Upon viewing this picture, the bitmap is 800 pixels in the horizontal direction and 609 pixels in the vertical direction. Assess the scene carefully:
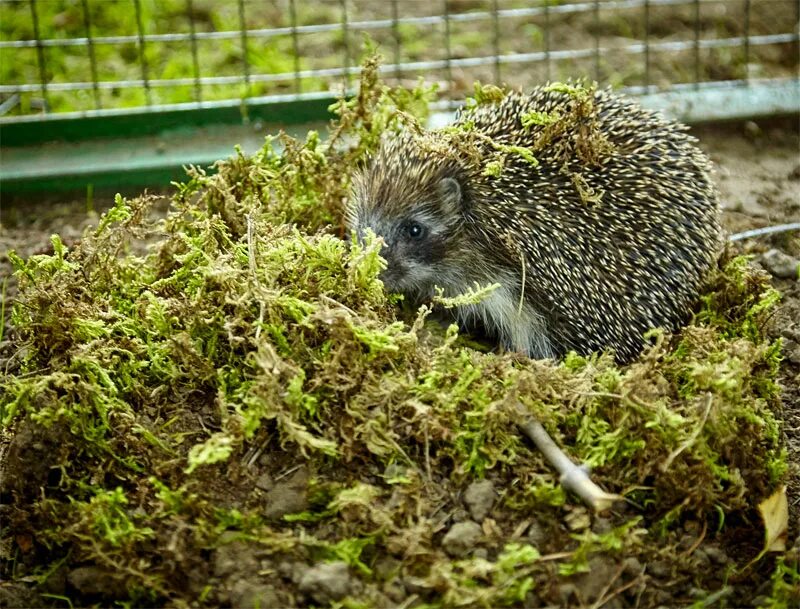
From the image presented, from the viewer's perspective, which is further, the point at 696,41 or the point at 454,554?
the point at 696,41

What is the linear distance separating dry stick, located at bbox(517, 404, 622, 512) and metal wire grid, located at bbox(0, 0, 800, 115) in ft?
12.2

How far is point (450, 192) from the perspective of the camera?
509cm

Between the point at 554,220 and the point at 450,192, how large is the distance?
55cm

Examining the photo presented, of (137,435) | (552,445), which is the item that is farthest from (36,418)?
(552,445)

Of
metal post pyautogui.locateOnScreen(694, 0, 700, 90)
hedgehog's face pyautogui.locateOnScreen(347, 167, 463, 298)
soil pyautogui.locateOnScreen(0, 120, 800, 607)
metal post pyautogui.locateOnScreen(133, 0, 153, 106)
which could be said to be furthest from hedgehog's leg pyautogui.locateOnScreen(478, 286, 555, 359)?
metal post pyautogui.locateOnScreen(694, 0, 700, 90)

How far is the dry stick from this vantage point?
370cm

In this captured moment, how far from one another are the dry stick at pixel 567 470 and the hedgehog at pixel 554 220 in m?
1.03

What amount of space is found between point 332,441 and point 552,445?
88cm

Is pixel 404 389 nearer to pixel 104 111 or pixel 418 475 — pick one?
pixel 418 475

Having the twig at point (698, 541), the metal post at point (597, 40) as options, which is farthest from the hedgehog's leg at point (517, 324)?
the metal post at point (597, 40)

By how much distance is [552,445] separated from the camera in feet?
13.0

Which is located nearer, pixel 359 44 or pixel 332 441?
pixel 332 441

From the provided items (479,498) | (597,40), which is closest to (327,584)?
(479,498)

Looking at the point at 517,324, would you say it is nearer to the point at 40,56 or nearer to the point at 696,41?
the point at 696,41
